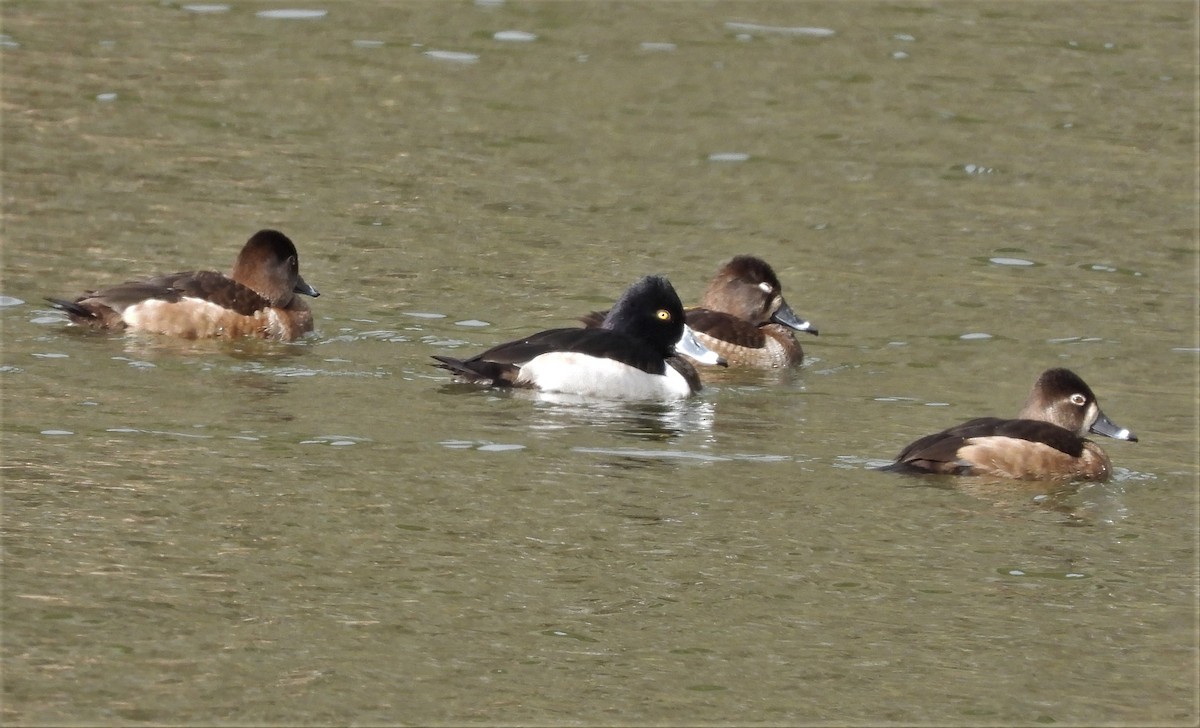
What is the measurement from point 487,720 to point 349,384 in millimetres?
5078

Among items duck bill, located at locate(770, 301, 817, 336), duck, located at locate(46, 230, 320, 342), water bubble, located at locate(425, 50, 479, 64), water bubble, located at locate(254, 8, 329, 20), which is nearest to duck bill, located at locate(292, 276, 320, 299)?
duck, located at locate(46, 230, 320, 342)

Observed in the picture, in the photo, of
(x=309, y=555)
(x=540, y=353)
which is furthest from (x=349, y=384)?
(x=309, y=555)

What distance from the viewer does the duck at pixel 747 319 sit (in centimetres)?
1373

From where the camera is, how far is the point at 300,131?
736 inches

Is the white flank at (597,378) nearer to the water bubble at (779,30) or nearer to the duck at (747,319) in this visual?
the duck at (747,319)

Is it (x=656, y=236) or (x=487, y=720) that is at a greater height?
(x=656, y=236)

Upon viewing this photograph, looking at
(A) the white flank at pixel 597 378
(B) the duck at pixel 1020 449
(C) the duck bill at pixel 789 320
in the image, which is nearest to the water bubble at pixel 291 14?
(C) the duck bill at pixel 789 320

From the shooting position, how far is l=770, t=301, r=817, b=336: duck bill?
13938 millimetres

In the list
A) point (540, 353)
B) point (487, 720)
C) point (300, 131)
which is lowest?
point (487, 720)

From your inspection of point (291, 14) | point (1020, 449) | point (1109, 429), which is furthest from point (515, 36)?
point (1020, 449)

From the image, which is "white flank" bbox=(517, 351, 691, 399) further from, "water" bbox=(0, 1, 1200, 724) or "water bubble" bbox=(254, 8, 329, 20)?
"water bubble" bbox=(254, 8, 329, 20)

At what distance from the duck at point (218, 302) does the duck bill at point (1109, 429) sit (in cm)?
497

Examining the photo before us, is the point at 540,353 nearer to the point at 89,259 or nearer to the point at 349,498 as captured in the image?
the point at 349,498

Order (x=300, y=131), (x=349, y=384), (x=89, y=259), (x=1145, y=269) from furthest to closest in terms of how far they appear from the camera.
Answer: (x=300, y=131) < (x=1145, y=269) < (x=89, y=259) < (x=349, y=384)
